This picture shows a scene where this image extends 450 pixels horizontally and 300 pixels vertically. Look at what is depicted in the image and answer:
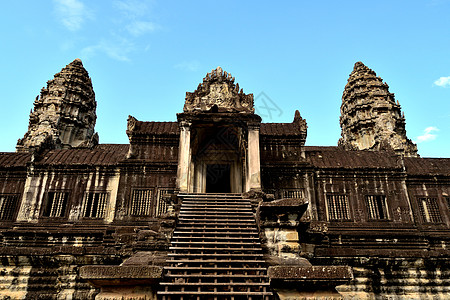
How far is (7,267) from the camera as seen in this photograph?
35.4 ft

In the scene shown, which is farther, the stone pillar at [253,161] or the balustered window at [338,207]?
the balustered window at [338,207]

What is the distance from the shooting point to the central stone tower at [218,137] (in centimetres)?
1420

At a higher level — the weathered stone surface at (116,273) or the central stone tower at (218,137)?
the central stone tower at (218,137)

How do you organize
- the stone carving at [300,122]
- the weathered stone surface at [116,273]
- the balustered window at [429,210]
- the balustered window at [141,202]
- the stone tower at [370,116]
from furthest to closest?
the stone tower at [370,116] → the stone carving at [300,122] → the balustered window at [429,210] → the balustered window at [141,202] → the weathered stone surface at [116,273]

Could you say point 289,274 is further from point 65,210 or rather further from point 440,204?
point 440,204

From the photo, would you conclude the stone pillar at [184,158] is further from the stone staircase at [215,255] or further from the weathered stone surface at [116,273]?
the weathered stone surface at [116,273]

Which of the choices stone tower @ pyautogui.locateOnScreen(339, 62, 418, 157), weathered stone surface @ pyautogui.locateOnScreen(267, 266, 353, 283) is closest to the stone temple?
A: weathered stone surface @ pyautogui.locateOnScreen(267, 266, 353, 283)

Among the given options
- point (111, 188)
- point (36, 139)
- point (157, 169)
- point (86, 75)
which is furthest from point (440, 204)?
point (86, 75)

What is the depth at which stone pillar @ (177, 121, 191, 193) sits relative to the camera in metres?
13.5

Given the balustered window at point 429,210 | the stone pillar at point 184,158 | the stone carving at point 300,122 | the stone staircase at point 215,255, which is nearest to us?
the stone staircase at point 215,255

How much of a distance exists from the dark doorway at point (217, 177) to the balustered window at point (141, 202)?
348 centimetres

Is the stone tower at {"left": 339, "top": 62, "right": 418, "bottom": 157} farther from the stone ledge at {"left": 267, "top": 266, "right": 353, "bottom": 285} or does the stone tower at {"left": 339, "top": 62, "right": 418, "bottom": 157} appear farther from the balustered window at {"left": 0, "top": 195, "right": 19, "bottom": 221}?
the stone ledge at {"left": 267, "top": 266, "right": 353, "bottom": 285}

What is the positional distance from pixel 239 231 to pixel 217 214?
140cm

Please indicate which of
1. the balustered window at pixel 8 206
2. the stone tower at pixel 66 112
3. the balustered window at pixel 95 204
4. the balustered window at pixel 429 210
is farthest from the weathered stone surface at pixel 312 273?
the stone tower at pixel 66 112
